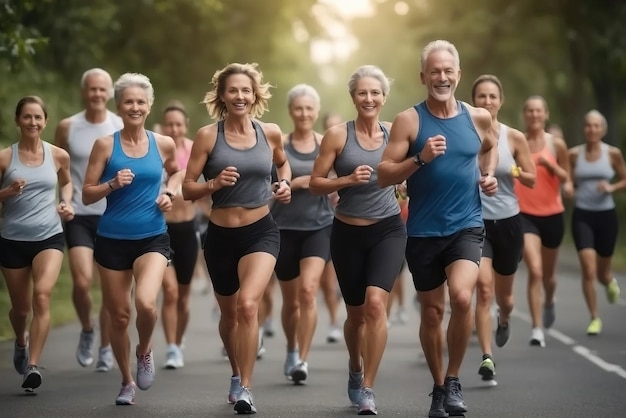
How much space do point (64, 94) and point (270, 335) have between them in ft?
29.7

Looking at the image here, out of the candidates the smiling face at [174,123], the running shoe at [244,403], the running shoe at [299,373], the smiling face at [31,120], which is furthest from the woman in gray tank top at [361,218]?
the smiling face at [174,123]

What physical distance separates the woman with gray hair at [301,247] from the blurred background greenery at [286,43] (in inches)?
173

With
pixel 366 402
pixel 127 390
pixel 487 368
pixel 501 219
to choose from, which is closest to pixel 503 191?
pixel 501 219

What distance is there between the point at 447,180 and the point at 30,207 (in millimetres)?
3426

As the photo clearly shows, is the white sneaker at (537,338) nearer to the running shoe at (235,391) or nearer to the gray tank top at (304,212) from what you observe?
the gray tank top at (304,212)

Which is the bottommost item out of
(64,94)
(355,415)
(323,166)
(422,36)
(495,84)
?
(355,415)

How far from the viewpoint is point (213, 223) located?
10.4 meters

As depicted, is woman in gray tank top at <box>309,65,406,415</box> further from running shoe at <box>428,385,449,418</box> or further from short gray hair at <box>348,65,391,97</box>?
running shoe at <box>428,385,449,418</box>

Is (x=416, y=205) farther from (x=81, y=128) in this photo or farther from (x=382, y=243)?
(x=81, y=128)

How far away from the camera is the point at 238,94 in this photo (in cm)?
1027

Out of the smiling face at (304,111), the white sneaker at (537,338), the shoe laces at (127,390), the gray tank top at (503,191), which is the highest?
the smiling face at (304,111)

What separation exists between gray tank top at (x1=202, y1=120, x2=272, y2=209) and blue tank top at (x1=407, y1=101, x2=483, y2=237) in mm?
1047

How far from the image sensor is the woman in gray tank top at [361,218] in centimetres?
1012

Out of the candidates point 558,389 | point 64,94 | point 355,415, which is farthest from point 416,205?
point 64,94
